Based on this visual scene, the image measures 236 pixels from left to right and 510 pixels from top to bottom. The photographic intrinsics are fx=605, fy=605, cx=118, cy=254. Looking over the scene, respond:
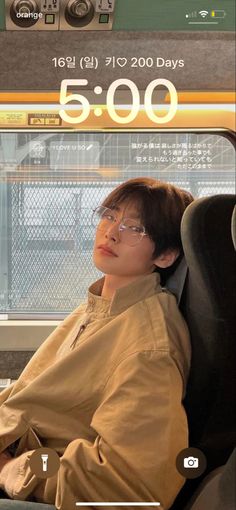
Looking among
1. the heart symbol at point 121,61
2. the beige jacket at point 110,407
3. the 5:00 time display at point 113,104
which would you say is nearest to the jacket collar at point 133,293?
the beige jacket at point 110,407

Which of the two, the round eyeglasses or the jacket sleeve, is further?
the round eyeglasses

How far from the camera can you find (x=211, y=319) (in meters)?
1.37

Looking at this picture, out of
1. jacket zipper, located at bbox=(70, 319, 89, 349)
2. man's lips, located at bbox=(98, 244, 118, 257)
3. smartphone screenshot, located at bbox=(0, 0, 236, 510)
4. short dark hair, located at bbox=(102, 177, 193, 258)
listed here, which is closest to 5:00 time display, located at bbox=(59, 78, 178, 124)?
smartphone screenshot, located at bbox=(0, 0, 236, 510)

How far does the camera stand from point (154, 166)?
1450 mm

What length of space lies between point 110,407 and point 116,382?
0.19 feet

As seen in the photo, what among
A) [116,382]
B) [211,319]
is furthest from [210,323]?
[116,382]

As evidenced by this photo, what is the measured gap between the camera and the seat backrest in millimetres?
1357

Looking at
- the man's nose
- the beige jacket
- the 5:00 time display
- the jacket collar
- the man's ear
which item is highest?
the 5:00 time display

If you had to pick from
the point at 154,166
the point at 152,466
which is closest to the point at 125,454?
the point at 152,466

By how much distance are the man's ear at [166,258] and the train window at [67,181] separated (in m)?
0.15

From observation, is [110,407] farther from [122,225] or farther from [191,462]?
[122,225]

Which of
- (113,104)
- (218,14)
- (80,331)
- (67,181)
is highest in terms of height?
(218,14)

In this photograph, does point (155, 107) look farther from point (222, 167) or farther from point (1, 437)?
point (1, 437)

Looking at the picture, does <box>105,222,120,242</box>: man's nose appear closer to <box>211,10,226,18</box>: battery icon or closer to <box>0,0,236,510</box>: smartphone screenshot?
<box>0,0,236,510</box>: smartphone screenshot
